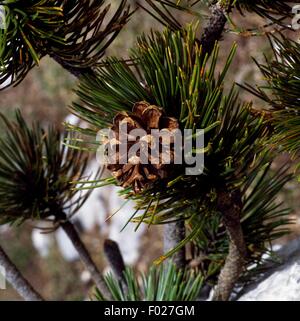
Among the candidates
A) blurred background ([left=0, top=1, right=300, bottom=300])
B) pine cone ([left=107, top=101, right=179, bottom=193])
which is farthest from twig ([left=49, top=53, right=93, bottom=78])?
blurred background ([left=0, top=1, right=300, bottom=300])

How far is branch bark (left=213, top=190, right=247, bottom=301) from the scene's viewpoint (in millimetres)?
743

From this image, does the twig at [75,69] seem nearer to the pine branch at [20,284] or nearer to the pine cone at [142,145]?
the pine cone at [142,145]

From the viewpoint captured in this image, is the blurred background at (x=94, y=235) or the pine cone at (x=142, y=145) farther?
the blurred background at (x=94, y=235)

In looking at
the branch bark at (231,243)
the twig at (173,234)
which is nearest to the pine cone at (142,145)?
the branch bark at (231,243)

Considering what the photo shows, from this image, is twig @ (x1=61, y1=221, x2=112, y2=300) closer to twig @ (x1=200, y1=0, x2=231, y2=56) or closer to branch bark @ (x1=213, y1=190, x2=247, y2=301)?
branch bark @ (x1=213, y1=190, x2=247, y2=301)

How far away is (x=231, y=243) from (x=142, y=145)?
0.28 m

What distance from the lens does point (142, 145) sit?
630 mm

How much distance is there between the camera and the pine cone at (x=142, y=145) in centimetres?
63

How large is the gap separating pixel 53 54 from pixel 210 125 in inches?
10.7

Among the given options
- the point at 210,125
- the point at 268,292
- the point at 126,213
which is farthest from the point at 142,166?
the point at 126,213

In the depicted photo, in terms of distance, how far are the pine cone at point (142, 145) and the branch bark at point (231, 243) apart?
123 mm

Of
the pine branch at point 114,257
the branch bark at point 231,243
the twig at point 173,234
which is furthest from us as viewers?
the pine branch at point 114,257

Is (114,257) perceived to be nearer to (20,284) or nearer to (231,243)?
(20,284)

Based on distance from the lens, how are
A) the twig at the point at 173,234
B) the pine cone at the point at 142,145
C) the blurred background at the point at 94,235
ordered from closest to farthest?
the pine cone at the point at 142,145
the twig at the point at 173,234
the blurred background at the point at 94,235
